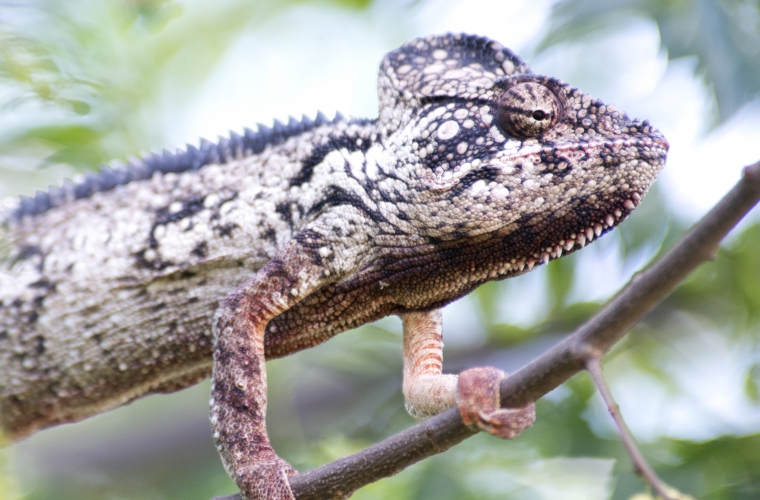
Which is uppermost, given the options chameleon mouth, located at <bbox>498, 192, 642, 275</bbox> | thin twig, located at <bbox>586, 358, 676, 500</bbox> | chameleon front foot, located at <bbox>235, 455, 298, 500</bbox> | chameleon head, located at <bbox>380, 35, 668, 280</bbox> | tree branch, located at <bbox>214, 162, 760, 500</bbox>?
chameleon head, located at <bbox>380, 35, 668, 280</bbox>

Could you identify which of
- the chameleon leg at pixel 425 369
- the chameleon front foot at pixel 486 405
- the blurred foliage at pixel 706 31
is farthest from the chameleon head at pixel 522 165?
the blurred foliage at pixel 706 31

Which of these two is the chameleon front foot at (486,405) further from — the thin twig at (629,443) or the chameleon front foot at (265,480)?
the chameleon front foot at (265,480)

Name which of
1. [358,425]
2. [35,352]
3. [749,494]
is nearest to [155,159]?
[35,352]

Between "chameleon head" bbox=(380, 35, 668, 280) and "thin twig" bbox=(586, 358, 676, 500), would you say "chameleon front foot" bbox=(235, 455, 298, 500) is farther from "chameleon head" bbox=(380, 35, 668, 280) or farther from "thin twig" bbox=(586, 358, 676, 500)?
"thin twig" bbox=(586, 358, 676, 500)

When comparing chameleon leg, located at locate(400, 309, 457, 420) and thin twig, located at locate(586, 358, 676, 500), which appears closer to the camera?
thin twig, located at locate(586, 358, 676, 500)

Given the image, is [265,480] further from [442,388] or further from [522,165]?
[522,165]

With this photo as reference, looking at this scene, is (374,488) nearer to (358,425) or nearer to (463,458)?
(463,458)

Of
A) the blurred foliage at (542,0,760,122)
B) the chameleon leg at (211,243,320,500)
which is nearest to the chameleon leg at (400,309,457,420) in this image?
the chameleon leg at (211,243,320,500)
